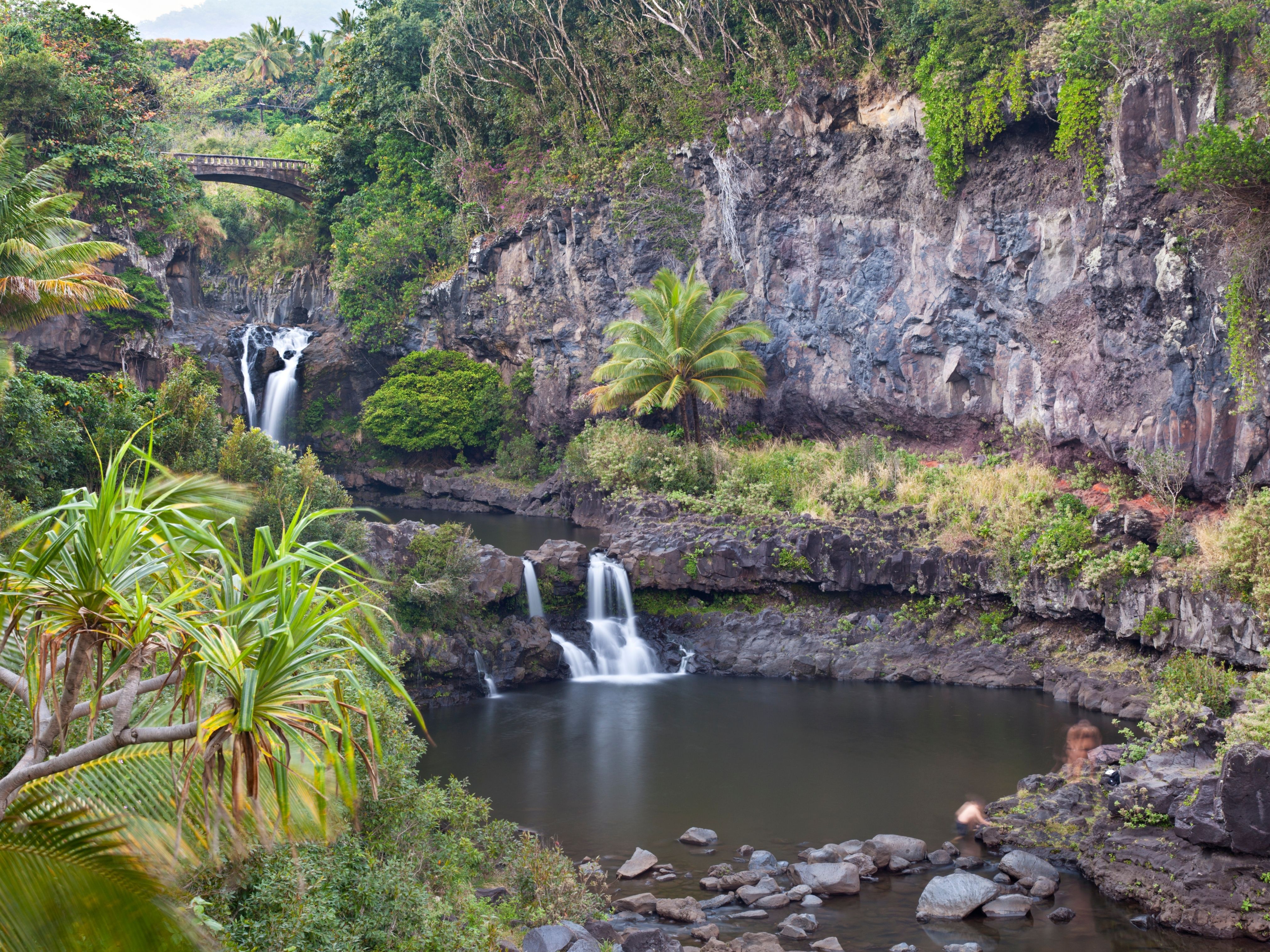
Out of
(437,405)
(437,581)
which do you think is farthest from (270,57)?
(437,581)

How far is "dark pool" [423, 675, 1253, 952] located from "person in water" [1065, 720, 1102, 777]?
17 centimetres

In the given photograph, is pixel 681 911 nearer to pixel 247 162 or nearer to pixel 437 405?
pixel 437 405

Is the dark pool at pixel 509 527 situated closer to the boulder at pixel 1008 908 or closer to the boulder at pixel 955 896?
the boulder at pixel 955 896

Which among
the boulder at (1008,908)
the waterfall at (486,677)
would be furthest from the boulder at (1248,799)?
the waterfall at (486,677)

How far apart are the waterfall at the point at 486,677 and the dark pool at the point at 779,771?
0.33 metres

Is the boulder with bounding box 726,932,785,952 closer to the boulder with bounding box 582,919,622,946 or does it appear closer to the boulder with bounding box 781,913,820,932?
the boulder with bounding box 781,913,820,932

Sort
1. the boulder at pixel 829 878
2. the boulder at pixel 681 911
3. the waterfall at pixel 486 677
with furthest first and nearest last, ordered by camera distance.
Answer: the waterfall at pixel 486 677
the boulder at pixel 829 878
the boulder at pixel 681 911

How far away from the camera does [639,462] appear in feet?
80.7

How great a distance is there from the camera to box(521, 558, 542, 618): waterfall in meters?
17.9

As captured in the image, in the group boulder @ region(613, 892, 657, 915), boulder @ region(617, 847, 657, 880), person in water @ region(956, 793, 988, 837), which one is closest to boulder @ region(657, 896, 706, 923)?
boulder @ region(613, 892, 657, 915)

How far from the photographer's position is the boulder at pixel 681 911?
29.8 feet

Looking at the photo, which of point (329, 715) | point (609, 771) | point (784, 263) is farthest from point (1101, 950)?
point (784, 263)

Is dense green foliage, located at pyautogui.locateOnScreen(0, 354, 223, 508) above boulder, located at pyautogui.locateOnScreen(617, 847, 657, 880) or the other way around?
above

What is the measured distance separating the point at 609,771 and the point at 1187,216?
13.9 metres
